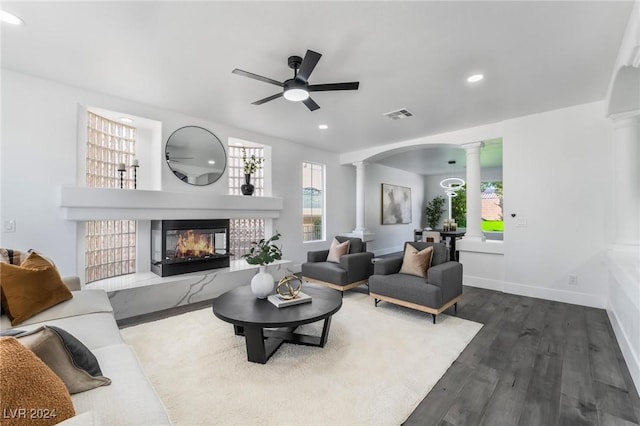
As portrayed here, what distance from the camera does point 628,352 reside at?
2260 mm

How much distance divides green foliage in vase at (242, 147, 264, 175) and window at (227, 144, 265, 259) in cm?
11

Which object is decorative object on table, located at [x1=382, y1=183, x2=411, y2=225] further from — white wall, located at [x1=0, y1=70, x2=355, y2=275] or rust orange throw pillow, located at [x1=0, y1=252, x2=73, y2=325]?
rust orange throw pillow, located at [x1=0, y1=252, x2=73, y2=325]

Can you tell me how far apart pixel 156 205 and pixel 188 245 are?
0.75 meters

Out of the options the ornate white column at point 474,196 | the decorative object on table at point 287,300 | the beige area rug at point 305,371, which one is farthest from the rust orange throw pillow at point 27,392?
the ornate white column at point 474,196

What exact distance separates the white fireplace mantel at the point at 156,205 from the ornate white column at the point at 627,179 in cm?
475

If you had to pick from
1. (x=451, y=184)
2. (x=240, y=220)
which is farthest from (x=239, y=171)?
(x=451, y=184)

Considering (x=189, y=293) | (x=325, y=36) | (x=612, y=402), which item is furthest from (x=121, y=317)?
(x=612, y=402)

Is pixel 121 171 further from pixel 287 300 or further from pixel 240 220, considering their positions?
pixel 287 300

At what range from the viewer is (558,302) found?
383cm

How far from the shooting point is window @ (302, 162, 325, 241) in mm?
6105

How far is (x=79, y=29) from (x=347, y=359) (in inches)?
136

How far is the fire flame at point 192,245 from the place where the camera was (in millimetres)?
4133

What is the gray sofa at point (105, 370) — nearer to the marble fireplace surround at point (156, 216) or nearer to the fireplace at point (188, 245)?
the marble fireplace surround at point (156, 216)

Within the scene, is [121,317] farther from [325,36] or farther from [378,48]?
[378,48]
